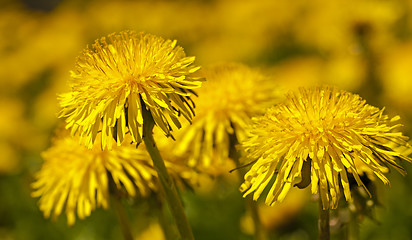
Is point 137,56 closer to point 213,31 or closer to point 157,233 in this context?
point 157,233

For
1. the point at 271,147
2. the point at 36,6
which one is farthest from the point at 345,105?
the point at 36,6

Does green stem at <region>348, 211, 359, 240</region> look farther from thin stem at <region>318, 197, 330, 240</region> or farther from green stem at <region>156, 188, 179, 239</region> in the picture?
green stem at <region>156, 188, 179, 239</region>

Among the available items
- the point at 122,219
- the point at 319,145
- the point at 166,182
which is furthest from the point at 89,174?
the point at 319,145

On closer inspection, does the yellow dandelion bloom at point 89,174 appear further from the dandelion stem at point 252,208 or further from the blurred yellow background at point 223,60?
the dandelion stem at point 252,208

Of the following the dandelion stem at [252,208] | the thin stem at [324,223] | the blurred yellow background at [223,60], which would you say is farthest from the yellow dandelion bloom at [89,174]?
the thin stem at [324,223]

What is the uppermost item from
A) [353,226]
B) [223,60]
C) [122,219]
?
[223,60]

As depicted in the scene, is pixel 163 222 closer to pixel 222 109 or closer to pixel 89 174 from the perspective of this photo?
pixel 89 174
